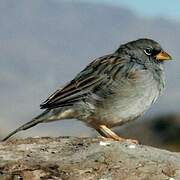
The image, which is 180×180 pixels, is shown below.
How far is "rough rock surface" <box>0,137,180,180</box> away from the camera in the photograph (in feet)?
33.2

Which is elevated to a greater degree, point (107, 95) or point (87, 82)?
point (87, 82)

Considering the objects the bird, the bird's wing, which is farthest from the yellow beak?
the bird's wing

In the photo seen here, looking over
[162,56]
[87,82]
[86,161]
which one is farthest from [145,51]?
[86,161]

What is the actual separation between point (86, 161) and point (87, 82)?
9.19 feet

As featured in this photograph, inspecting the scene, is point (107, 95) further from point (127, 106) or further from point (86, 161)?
point (86, 161)

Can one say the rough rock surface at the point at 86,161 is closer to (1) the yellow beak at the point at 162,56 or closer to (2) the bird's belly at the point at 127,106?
(2) the bird's belly at the point at 127,106

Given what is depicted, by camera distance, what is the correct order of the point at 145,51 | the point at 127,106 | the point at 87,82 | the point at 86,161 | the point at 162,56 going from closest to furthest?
the point at 86,161, the point at 127,106, the point at 87,82, the point at 162,56, the point at 145,51

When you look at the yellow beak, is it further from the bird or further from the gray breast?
the gray breast

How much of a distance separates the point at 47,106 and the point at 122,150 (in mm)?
2216

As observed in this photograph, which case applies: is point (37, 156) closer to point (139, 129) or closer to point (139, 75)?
point (139, 75)

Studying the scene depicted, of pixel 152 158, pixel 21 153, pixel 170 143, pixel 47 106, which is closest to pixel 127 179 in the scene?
pixel 152 158

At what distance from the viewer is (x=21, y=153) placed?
35.8 ft

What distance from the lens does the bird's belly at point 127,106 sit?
506 inches

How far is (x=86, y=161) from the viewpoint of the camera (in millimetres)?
10477
